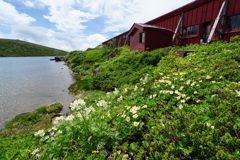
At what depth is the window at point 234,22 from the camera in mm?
10422

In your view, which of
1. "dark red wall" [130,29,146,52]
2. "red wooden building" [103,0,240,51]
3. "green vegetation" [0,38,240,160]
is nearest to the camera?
"green vegetation" [0,38,240,160]

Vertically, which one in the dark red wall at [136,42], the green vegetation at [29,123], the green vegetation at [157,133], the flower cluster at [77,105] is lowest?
the green vegetation at [29,123]

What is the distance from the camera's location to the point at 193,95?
3607mm

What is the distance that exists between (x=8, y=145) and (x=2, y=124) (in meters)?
3.97

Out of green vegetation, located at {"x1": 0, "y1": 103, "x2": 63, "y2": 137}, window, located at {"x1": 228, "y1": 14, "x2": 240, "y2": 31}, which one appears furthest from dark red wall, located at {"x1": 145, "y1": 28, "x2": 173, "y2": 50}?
green vegetation, located at {"x1": 0, "y1": 103, "x2": 63, "y2": 137}

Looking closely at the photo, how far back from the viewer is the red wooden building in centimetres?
1083

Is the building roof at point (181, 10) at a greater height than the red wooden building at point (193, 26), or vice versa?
the building roof at point (181, 10)

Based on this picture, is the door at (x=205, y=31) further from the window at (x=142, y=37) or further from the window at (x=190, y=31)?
the window at (x=142, y=37)

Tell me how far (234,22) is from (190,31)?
420 cm

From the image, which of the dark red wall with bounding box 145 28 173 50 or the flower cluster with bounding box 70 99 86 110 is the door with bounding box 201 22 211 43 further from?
the flower cluster with bounding box 70 99 86 110

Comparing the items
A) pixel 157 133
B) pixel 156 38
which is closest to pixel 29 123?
pixel 157 133

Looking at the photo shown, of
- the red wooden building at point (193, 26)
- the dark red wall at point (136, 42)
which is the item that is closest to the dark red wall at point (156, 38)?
the red wooden building at point (193, 26)

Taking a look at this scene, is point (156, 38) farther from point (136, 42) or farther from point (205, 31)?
point (205, 31)

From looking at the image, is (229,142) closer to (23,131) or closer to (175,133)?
(175,133)
